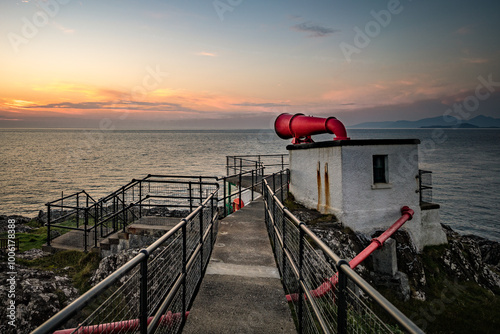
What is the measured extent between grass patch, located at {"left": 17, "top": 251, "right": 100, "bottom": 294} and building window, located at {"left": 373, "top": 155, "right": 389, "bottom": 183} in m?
10.3

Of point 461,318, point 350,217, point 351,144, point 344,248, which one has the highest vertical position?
point 351,144

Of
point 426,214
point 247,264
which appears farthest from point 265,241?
point 426,214

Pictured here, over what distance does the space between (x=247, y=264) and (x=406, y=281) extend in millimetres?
6933

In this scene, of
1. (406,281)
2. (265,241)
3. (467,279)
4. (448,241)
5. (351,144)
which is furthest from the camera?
(448,241)

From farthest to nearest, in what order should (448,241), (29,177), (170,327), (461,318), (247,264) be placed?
(29,177), (448,241), (461,318), (247,264), (170,327)

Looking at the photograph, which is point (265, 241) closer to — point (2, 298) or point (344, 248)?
point (344, 248)

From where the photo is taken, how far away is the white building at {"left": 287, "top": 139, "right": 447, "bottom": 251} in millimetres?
11641

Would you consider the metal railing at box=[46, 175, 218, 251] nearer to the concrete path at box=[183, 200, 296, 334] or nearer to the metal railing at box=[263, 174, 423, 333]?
the concrete path at box=[183, 200, 296, 334]

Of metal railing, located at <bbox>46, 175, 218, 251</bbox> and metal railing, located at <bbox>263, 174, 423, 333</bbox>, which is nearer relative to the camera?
metal railing, located at <bbox>263, 174, 423, 333</bbox>

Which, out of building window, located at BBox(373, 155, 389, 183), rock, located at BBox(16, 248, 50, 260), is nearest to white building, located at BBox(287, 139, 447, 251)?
building window, located at BBox(373, 155, 389, 183)

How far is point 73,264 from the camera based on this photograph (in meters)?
10.6

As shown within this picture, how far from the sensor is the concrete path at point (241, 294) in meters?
4.24

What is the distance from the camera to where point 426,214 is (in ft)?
43.0

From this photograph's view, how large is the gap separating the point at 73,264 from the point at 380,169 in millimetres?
11492
